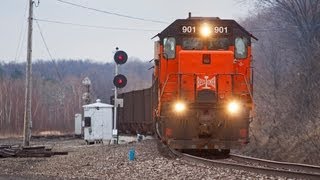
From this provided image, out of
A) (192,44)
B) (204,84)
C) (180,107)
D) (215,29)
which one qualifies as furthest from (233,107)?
(215,29)

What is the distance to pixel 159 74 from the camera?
671 inches

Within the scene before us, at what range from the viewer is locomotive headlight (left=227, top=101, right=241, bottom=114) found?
15.8 meters

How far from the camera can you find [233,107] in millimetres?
15859

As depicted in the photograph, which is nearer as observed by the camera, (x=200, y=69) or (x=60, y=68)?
(x=200, y=69)

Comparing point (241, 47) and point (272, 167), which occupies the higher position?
point (241, 47)

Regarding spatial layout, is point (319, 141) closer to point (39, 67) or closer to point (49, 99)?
point (49, 99)

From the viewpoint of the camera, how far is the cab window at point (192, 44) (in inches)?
670

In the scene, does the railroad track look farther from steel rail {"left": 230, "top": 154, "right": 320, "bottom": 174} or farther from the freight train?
the freight train

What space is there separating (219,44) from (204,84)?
146 cm

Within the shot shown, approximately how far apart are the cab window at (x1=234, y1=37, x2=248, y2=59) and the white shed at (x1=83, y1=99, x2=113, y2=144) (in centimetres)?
1936

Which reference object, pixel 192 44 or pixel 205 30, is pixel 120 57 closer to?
pixel 192 44

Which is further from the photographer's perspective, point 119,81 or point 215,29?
point 119,81

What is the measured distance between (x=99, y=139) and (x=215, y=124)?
20149mm

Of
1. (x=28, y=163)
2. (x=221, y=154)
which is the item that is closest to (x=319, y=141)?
(x=221, y=154)
